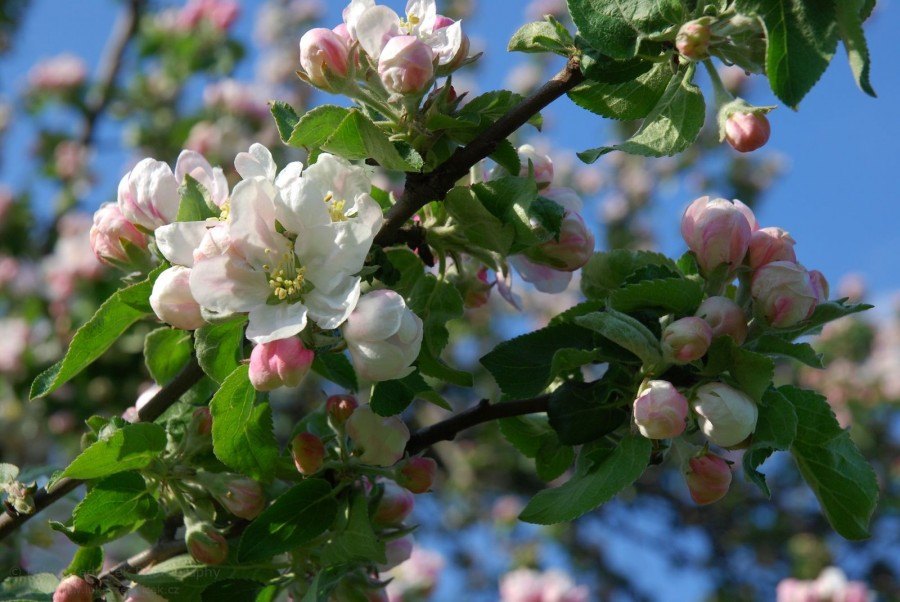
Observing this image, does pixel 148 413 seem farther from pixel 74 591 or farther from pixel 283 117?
pixel 283 117

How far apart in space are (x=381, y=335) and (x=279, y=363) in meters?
0.13

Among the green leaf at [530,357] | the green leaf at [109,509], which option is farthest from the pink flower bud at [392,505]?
the green leaf at [109,509]

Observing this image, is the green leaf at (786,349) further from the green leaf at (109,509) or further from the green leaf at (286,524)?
the green leaf at (109,509)

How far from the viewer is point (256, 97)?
5.66 metres

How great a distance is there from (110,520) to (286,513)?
289 mm

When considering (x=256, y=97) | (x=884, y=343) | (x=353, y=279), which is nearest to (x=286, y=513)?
(x=353, y=279)

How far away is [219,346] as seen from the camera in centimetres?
134

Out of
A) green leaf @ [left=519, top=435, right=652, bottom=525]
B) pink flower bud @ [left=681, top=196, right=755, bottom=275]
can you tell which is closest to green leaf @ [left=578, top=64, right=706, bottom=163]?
pink flower bud @ [left=681, top=196, right=755, bottom=275]

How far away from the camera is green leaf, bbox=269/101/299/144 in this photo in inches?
56.2

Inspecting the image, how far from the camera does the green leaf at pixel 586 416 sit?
145cm

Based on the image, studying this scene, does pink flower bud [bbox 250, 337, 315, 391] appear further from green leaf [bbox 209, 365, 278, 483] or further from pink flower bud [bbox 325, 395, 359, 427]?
pink flower bud [bbox 325, 395, 359, 427]

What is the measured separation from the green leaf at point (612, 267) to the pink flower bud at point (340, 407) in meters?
0.43

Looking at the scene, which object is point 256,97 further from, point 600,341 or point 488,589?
point 600,341

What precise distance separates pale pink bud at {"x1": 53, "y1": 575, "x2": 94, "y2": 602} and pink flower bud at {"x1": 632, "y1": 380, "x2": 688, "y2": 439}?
83cm
